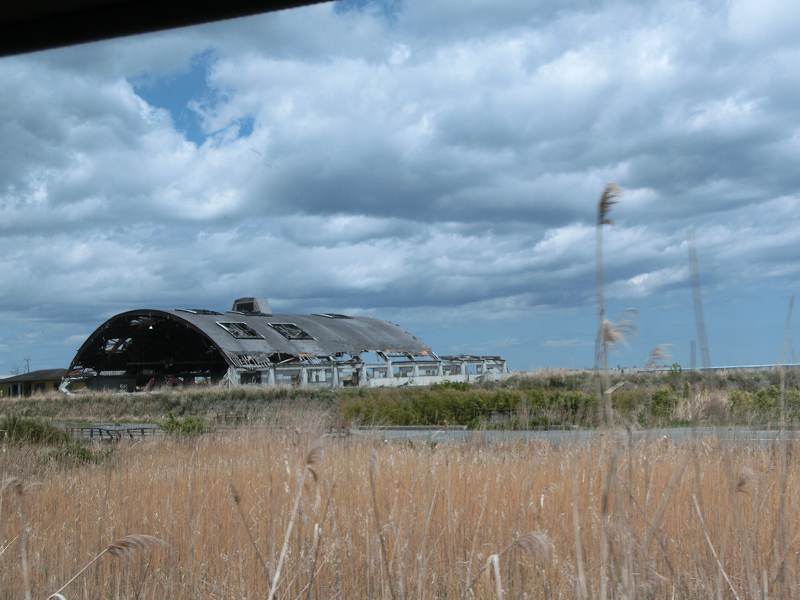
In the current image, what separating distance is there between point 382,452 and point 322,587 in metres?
2.80

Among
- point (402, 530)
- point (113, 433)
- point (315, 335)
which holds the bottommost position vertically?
point (113, 433)

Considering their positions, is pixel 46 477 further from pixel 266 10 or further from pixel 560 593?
pixel 266 10

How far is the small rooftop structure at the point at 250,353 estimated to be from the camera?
96.2 ft

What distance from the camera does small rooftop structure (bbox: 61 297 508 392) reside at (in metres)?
29.3

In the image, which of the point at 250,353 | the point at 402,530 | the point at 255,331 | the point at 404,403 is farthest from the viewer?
the point at 255,331

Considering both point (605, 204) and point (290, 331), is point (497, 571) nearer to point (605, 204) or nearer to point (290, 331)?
point (605, 204)

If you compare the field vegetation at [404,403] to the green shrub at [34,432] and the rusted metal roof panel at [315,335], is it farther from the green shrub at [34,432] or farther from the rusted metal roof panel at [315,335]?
the rusted metal roof panel at [315,335]

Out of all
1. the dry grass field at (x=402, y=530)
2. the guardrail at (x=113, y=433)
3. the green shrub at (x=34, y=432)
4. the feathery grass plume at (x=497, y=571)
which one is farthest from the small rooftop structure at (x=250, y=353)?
the feathery grass plume at (x=497, y=571)

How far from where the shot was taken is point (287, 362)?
99.1ft

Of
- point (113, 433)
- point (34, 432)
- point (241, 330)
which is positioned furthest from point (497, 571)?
point (241, 330)

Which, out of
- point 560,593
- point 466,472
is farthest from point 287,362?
point 560,593

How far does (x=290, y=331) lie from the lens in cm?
3472

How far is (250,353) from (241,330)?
101 inches

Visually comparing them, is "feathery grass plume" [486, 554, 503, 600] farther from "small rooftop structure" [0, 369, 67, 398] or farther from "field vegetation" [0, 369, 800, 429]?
"small rooftop structure" [0, 369, 67, 398]
